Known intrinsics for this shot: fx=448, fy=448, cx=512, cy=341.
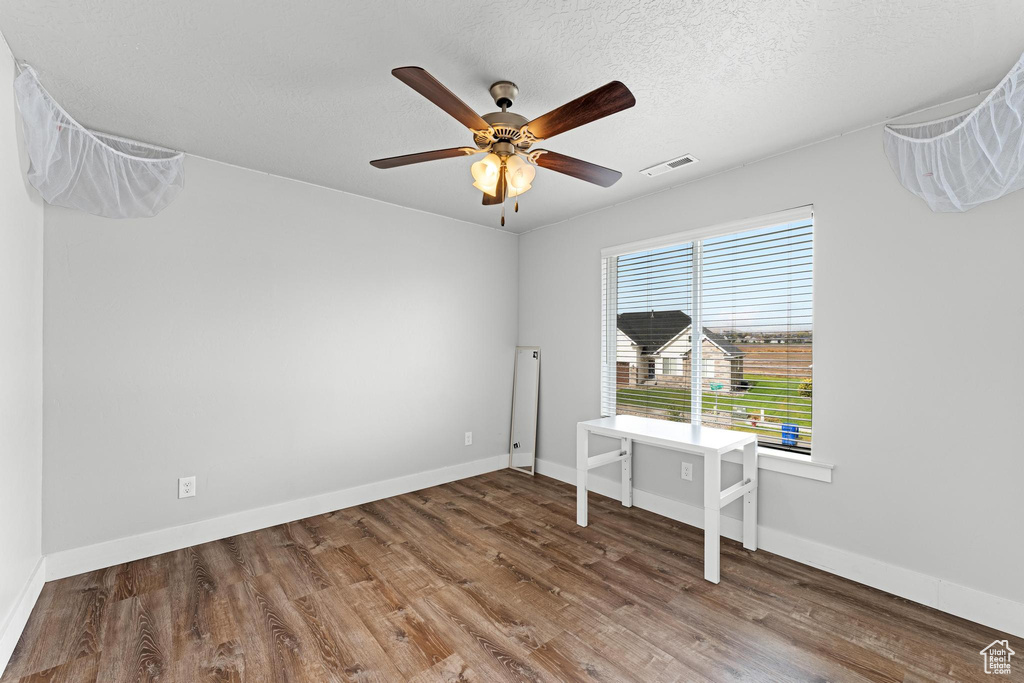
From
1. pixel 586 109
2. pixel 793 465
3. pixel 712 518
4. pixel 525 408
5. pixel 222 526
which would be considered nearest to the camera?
pixel 586 109

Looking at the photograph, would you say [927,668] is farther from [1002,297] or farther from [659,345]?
[659,345]

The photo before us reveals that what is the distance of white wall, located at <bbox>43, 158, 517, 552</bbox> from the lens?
2.48 m

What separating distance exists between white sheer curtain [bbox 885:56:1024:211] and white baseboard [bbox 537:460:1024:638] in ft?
5.87

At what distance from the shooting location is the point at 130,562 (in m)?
2.58

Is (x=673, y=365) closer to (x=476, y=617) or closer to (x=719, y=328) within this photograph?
(x=719, y=328)

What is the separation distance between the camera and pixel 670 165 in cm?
291

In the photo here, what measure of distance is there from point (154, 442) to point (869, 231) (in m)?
4.24

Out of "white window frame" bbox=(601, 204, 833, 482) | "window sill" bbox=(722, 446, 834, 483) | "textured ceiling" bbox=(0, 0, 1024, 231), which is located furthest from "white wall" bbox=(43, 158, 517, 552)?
"window sill" bbox=(722, 446, 834, 483)

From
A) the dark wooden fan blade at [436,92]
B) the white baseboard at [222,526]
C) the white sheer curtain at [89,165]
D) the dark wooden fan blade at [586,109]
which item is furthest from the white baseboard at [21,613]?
the dark wooden fan blade at [586,109]

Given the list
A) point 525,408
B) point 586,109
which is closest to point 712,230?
point 586,109

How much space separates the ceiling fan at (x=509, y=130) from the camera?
1589mm

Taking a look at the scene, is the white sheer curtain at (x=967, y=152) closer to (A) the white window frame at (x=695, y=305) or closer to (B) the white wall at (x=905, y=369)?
(B) the white wall at (x=905, y=369)

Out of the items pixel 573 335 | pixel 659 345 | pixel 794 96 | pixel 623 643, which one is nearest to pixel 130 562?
pixel 623 643

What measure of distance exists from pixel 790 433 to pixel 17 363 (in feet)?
13.0
